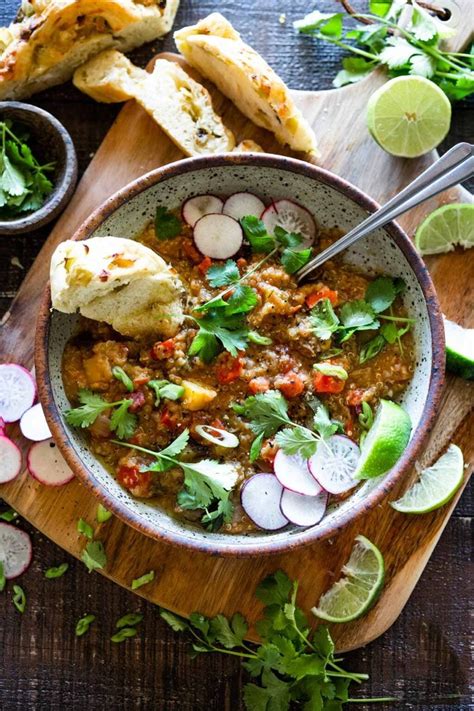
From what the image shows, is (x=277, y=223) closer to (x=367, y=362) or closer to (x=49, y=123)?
(x=367, y=362)

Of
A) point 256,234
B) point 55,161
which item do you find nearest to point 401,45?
point 256,234

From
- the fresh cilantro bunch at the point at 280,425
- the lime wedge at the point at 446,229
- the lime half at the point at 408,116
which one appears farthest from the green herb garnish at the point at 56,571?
the lime half at the point at 408,116

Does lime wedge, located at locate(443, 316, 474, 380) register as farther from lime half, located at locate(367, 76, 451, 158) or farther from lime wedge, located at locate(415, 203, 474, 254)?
lime half, located at locate(367, 76, 451, 158)

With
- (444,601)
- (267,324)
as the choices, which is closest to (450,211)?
(267,324)

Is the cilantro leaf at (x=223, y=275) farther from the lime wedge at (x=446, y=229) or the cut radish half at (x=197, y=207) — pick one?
the lime wedge at (x=446, y=229)

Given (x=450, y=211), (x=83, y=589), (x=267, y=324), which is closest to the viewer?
(x=267, y=324)

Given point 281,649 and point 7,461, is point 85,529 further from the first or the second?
point 281,649
